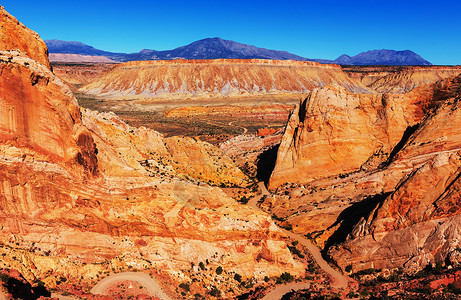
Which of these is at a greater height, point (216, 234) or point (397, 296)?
point (216, 234)

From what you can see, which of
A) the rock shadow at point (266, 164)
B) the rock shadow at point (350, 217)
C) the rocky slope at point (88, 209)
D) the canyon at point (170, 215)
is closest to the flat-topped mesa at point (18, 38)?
the canyon at point (170, 215)

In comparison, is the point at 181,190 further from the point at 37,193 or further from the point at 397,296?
the point at 397,296

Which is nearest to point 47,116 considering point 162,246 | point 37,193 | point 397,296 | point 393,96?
point 37,193

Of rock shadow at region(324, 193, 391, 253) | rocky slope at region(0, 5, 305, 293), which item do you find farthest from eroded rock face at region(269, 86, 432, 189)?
rocky slope at region(0, 5, 305, 293)

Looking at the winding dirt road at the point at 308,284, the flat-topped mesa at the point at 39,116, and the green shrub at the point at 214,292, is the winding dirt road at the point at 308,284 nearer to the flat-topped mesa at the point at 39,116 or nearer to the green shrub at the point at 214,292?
the green shrub at the point at 214,292

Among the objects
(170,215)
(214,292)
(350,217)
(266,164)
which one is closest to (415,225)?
(350,217)

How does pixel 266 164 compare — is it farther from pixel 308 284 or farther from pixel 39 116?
pixel 39 116
